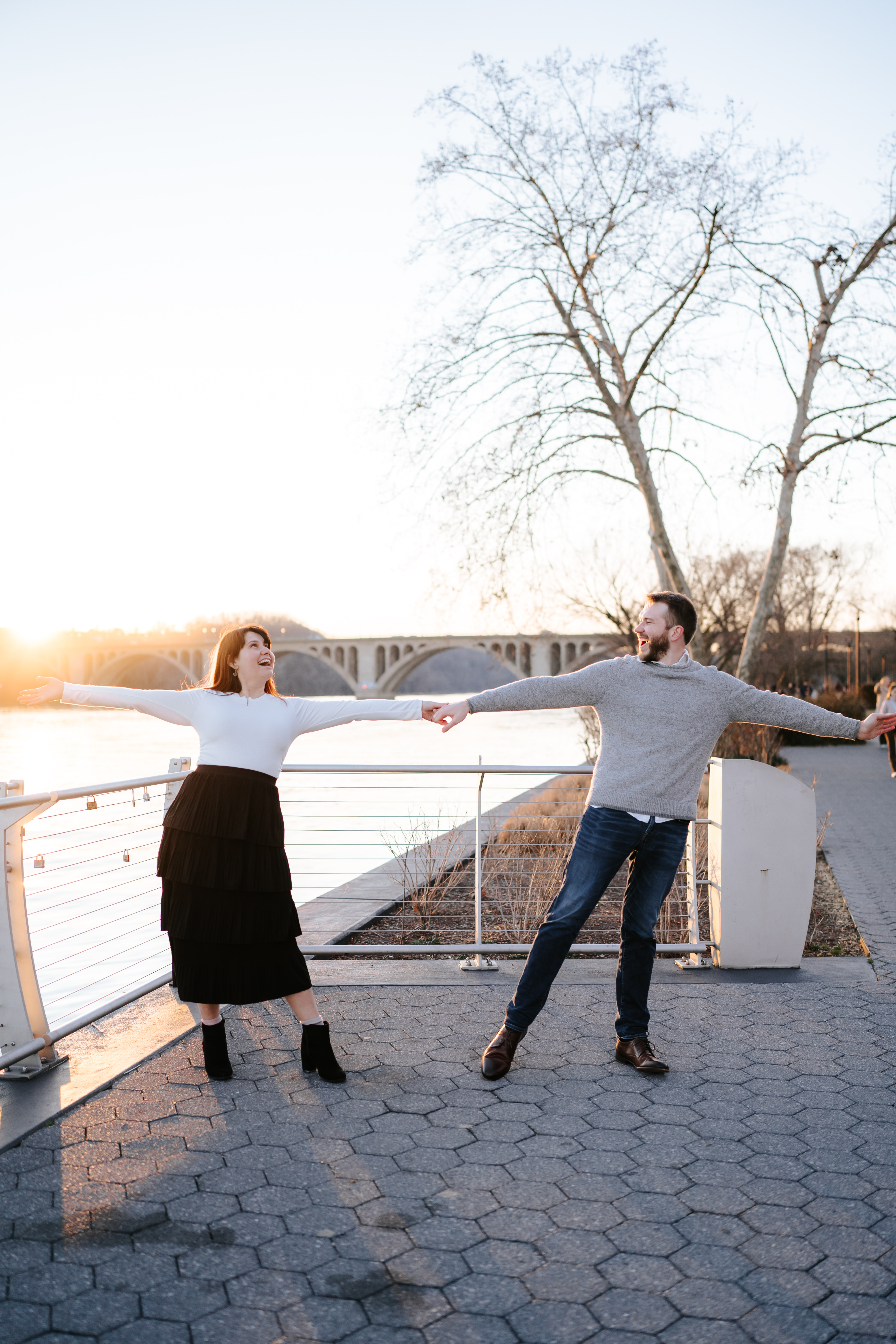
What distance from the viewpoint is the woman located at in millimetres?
3451

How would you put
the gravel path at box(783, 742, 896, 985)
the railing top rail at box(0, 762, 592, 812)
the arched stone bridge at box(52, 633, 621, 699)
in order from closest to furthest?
the railing top rail at box(0, 762, 592, 812), the gravel path at box(783, 742, 896, 985), the arched stone bridge at box(52, 633, 621, 699)

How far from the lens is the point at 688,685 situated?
11.6ft

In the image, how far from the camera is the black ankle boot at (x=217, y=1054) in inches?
139

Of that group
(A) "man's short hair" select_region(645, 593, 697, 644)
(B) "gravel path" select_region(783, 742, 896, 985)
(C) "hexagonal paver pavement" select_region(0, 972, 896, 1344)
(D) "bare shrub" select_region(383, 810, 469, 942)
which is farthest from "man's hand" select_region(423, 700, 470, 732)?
(D) "bare shrub" select_region(383, 810, 469, 942)

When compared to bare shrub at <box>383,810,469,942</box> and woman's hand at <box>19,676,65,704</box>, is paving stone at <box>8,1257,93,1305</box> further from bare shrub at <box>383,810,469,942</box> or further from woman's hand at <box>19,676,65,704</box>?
bare shrub at <box>383,810,469,942</box>

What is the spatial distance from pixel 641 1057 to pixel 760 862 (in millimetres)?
1584

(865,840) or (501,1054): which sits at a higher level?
(501,1054)

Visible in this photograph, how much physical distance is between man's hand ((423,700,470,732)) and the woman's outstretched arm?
2.64 feet

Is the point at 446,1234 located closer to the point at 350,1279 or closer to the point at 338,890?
the point at 350,1279

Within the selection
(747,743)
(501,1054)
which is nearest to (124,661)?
(747,743)

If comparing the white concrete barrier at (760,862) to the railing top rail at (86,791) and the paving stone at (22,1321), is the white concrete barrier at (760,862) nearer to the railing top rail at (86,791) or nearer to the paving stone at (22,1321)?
the railing top rail at (86,791)

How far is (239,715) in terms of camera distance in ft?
11.5

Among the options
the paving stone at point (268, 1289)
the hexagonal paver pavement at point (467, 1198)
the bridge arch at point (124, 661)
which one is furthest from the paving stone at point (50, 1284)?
the bridge arch at point (124, 661)

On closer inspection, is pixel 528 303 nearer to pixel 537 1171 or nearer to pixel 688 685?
pixel 688 685
